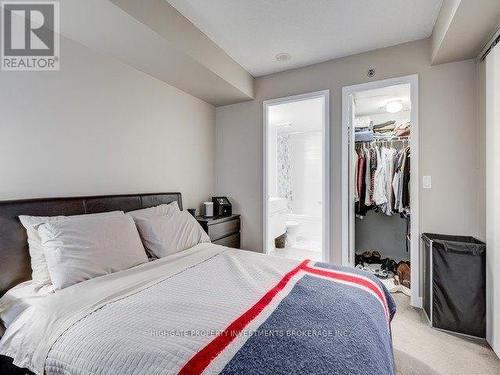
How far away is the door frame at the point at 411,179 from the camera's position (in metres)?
2.32

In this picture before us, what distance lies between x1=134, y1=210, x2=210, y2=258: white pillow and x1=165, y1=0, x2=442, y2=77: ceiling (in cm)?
169

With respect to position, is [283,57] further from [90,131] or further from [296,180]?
[296,180]

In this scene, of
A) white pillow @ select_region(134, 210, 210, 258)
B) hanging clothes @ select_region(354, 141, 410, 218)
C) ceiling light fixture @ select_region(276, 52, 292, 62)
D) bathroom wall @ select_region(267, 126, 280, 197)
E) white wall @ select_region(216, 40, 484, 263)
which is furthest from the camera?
bathroom wall @ select_region(267, 126, 280, 197)

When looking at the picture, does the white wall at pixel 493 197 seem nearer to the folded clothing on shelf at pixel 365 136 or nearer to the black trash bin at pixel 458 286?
the black trash bin at pixel 458 286

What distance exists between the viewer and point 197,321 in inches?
38.9

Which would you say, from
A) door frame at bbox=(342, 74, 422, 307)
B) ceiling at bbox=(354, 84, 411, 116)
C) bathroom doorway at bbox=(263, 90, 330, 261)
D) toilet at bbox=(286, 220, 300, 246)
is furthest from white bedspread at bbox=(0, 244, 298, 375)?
toilet at bbox=(286, 220, 300, 246)

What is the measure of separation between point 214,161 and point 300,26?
6.37 feet

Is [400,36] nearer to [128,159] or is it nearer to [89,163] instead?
[128,159]

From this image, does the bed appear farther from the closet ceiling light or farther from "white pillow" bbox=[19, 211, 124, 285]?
the closet ceiling light

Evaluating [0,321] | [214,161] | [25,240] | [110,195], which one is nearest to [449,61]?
[214,161]

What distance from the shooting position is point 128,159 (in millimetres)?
2291

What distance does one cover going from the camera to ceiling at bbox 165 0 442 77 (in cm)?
188

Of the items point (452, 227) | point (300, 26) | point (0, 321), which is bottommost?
point (0, 321)

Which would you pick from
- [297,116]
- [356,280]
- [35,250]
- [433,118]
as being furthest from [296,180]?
[35,250]
